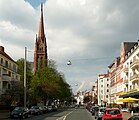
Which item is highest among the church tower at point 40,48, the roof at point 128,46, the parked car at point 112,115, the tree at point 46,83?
the church tower at point 40,48

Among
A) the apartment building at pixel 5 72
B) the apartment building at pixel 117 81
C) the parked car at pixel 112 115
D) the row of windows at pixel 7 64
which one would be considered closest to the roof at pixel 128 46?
the apartment building at pixel 117 81

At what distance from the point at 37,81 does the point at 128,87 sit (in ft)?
85.9

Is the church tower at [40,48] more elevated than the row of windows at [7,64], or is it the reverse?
the church tower at [40,48]

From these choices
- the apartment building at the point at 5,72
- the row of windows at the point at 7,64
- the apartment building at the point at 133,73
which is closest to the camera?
the apartment building at the point at 133,73

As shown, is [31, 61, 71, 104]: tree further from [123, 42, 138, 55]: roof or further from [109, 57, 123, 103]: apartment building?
[123, 42, 138, 55]: roof

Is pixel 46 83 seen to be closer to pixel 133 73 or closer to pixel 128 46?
pixel 128 46

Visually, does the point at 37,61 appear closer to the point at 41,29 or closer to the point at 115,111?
the point at 41,29

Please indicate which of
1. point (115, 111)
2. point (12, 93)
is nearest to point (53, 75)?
point (12, 93)

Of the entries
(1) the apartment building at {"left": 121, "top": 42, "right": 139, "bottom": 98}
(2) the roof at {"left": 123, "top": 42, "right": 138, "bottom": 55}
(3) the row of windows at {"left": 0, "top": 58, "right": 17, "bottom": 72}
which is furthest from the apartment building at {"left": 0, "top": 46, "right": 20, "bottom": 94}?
(2) the roof at {"left": 123, "top": 42, "right": 138, "bottom": 55}

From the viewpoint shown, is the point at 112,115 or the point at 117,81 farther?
the point at 117,81

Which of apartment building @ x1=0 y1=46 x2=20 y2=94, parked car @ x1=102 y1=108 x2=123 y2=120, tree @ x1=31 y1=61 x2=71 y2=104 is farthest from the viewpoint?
tree @ x1=31 y1=61 x2=71 y2=104

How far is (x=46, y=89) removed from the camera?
85375 mm

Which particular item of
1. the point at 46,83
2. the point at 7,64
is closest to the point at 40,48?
the point at 46,83

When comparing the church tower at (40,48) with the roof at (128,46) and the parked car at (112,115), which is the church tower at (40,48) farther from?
the parked car at (112,115)
